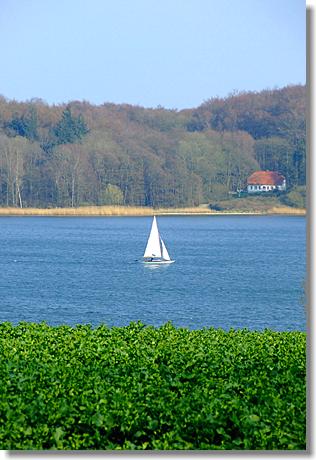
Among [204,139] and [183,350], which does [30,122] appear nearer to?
[204,139]

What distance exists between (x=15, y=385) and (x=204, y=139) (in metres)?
52.4

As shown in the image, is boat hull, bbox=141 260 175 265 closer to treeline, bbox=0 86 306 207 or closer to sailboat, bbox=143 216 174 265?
sailboat, bbox=143 216 174 265

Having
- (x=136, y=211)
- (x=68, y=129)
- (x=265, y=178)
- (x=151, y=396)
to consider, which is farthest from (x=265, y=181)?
(x=151, y=396)

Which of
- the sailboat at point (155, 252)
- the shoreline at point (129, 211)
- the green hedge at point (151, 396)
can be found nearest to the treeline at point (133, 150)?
the shoreline at point (129, 211)

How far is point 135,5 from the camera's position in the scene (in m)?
6.87

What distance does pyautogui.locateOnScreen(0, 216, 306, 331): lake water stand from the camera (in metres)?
21.3

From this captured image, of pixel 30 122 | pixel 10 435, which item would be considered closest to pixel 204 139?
pixel 30 122

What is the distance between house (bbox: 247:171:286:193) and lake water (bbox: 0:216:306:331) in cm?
275

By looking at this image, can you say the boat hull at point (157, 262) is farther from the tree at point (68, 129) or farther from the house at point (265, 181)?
the tree at point (68, 129)

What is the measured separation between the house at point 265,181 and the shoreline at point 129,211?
1.43m

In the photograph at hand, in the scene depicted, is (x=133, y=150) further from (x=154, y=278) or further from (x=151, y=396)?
(x=151, y=396)

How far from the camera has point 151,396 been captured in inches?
160

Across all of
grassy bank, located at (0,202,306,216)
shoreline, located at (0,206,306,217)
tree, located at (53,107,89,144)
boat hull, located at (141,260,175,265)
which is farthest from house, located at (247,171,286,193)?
boat hull, located at (141,260,175,265)

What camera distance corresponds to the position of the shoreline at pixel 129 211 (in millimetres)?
55281
